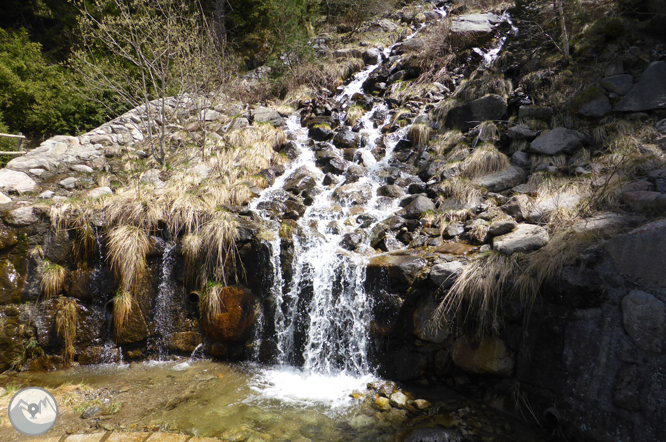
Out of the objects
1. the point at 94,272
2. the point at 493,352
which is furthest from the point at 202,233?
the point at 493,352

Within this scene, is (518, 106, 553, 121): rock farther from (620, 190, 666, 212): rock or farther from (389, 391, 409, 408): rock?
(389, 391, 409, 408): rock

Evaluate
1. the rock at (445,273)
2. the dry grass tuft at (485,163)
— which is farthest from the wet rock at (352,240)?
the dry grass tuft at (485,163)

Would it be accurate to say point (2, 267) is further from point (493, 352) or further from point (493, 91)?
point (493, 91)

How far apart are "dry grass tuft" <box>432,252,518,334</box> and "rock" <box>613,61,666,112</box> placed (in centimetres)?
422

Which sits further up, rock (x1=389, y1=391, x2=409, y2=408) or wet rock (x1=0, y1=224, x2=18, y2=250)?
wet rock (x1=0, y1=224, x2=18, y2=250)

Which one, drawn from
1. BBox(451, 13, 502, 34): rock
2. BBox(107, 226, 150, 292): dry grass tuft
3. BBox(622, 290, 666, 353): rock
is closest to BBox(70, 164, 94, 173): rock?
BBox(107, 226, 150, 292): dry grass tuft

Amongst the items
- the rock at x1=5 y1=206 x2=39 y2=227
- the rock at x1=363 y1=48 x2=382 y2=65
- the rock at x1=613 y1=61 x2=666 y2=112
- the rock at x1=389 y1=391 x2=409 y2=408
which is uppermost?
the rock at x1=363 y1=48 x2=382 y2=65

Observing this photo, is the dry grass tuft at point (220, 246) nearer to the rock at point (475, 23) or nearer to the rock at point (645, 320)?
the rock at point (645, 320)

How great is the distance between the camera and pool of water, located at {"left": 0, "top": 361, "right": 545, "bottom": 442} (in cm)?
319

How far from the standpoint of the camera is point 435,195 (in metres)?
6.01

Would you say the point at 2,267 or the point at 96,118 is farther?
the point at 96,118

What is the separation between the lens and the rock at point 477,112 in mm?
7113

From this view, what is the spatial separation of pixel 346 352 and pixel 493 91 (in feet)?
22.2

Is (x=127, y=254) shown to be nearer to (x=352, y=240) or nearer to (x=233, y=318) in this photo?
(x=233, y=318)
